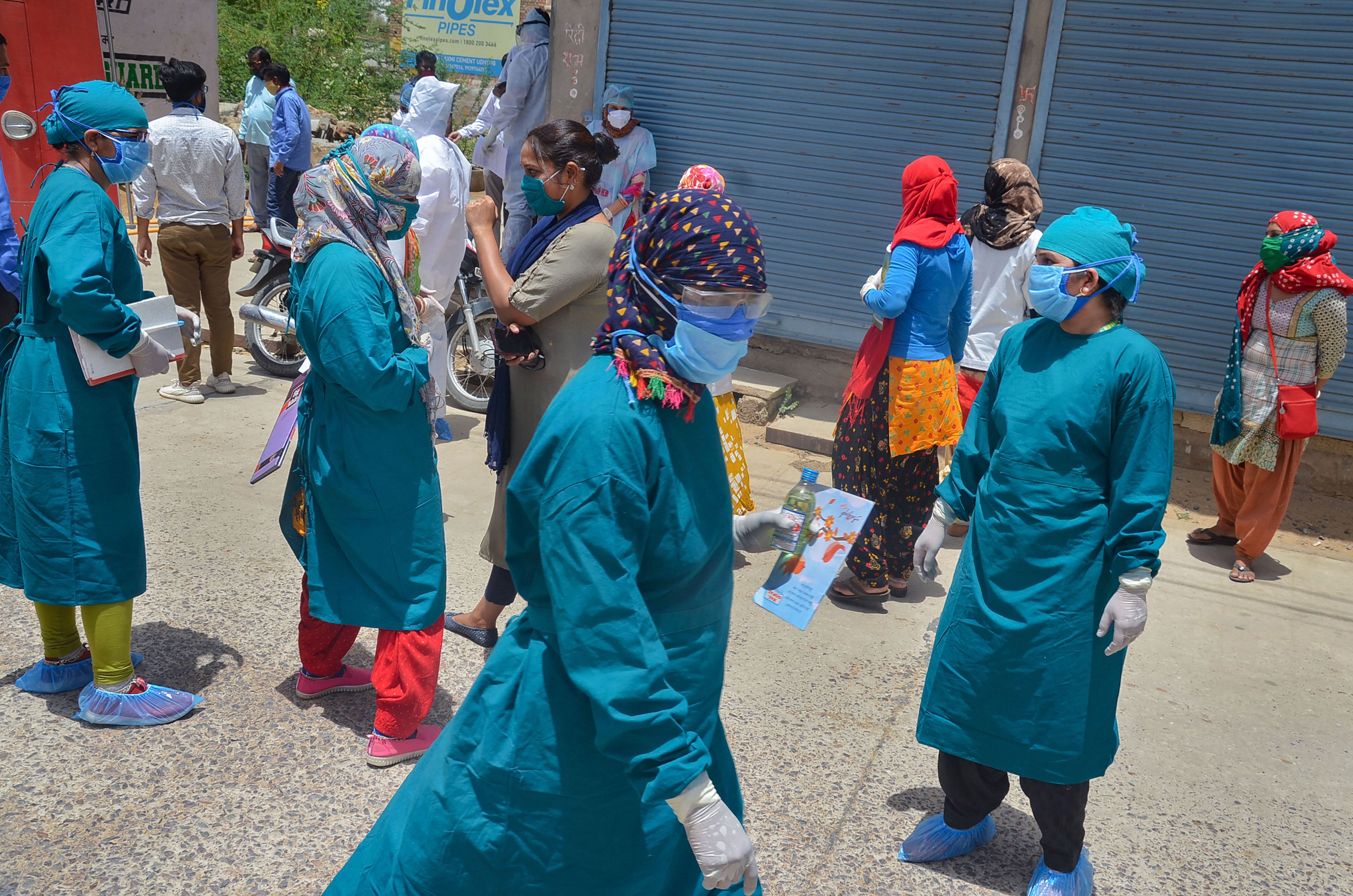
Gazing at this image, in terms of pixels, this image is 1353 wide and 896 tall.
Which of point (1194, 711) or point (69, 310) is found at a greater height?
point (69, 310)

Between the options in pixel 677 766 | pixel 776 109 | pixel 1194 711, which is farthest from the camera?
pixel 776 109

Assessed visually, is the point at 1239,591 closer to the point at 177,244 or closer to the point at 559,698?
the point at 559,698

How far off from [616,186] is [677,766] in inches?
271

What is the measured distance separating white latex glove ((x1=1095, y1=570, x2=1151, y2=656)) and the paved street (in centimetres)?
89

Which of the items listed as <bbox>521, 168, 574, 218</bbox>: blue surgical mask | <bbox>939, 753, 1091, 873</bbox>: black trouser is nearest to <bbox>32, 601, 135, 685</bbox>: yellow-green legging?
<bbox>521, 168, 574, 218</bbox>: blue surgical mask

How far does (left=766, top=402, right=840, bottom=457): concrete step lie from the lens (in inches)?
279

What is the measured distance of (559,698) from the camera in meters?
1.75

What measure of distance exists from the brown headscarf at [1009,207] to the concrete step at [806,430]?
1866 mm

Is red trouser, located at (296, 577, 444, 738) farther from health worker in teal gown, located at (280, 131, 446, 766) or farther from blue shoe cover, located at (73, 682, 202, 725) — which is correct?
blue shoe cover, located at (73, 682, 202, 725)

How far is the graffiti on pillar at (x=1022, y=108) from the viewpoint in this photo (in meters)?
6.92

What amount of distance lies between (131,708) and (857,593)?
307cm

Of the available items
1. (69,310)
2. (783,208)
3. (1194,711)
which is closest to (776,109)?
(783,208)

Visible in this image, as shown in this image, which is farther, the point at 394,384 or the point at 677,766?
the point at 394,384

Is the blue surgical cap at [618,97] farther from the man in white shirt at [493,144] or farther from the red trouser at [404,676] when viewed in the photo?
the red trouser at [404,676]
